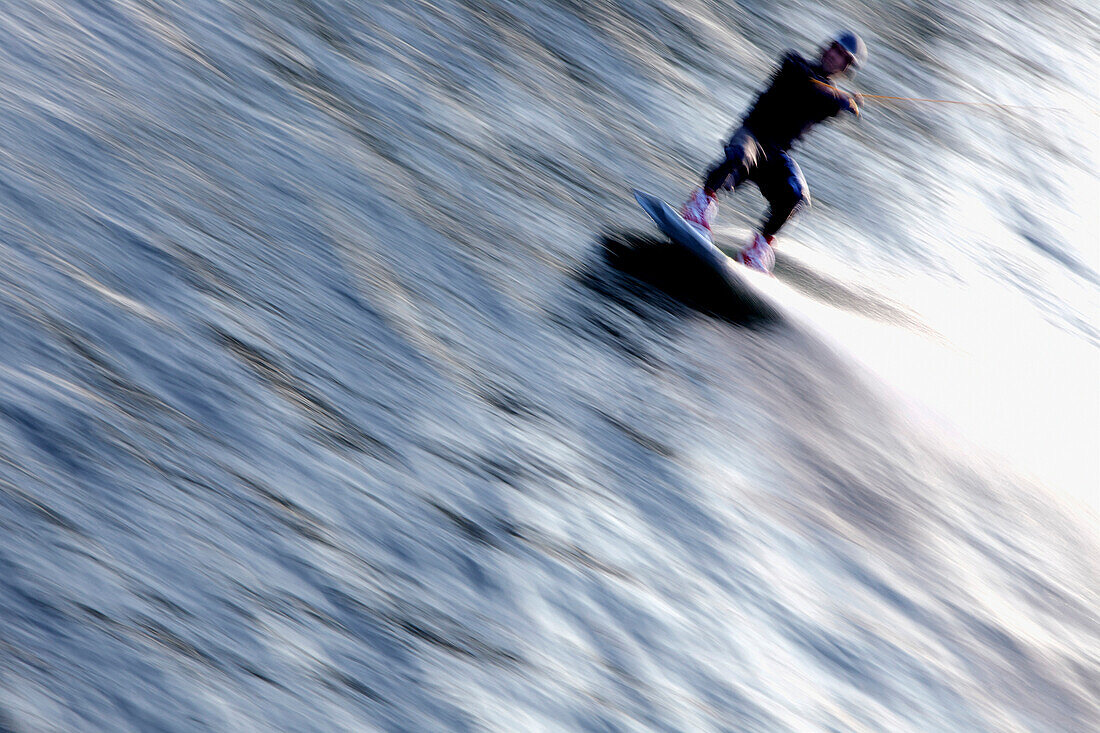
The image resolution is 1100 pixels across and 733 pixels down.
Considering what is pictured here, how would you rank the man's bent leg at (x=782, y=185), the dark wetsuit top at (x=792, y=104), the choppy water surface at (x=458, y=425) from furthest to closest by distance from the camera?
1. the man's bent leg at (x=782, y=185)
2. the dark wetsuit top at (x=792, y=104)
3. the choppy water surface at (x=458, y=425)

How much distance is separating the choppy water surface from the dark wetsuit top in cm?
84

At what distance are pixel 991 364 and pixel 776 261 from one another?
155 cm

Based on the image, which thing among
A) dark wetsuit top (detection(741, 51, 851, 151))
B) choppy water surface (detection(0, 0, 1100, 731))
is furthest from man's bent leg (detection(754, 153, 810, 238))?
choppy water surface (detection(0, 0, 1100, 731))

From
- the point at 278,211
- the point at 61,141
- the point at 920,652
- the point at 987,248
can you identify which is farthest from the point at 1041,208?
the point at 61,141

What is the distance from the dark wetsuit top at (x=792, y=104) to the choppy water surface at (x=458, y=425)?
0.84m

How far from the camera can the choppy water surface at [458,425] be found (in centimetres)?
323

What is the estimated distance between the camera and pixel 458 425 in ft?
13.7

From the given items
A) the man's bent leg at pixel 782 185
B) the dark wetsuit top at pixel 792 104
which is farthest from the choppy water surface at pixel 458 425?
the dark wetsuit top at pixel 792 104

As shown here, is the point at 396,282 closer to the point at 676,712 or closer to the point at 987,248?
the point at 676,712

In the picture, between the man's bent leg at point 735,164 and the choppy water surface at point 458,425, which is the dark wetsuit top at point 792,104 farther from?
the choppy water surface at point 458,425

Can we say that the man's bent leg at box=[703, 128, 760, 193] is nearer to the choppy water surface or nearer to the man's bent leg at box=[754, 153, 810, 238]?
the man's bent leg at box=[754, 153, 810, 238]

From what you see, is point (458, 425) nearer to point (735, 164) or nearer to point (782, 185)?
point (735, 164)

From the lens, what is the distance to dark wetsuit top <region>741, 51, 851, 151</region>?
5410mm

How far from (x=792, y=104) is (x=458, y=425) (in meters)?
2.54
